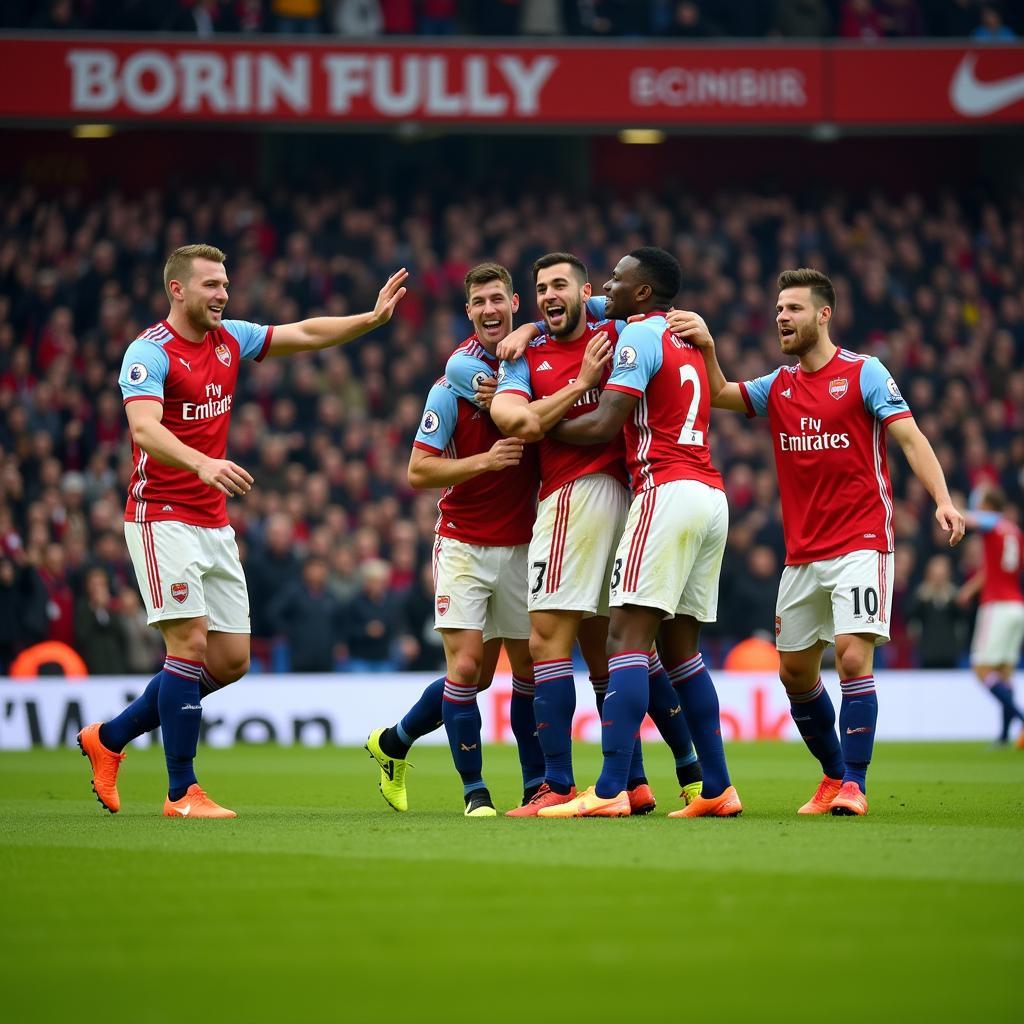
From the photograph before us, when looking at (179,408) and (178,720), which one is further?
(179,408)

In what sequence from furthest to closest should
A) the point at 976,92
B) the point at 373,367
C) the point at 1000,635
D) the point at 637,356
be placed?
the point at 976,92 < the point at 373,367 < the point at 1000,635 < the point at 637,356

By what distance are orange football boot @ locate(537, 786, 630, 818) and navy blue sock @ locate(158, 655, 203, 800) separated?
1.71m

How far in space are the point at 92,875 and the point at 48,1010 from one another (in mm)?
1991

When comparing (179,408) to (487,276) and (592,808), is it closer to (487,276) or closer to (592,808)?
(487,276)

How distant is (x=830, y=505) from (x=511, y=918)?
3889 millimetres

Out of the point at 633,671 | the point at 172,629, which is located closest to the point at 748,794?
the point at 633,671

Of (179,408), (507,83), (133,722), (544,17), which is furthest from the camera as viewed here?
(544,17)

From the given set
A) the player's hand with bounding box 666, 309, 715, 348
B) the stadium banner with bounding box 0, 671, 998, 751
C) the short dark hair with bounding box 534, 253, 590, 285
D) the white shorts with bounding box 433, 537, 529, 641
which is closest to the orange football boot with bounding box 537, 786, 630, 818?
the white shorts with bounding box 433, 537, 529, 641

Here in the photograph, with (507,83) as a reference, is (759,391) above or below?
below

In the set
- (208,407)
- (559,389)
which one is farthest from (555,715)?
(208,407)

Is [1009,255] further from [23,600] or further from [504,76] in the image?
[23,600]

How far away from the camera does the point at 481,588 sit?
8109 millimetres

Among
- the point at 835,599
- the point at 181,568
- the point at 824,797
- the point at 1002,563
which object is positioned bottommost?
the point at 824,797

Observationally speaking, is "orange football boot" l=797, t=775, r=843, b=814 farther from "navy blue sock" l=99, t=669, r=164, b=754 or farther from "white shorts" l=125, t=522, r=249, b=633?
"navy blue sock" l=99, t=669, r=164, b=754
